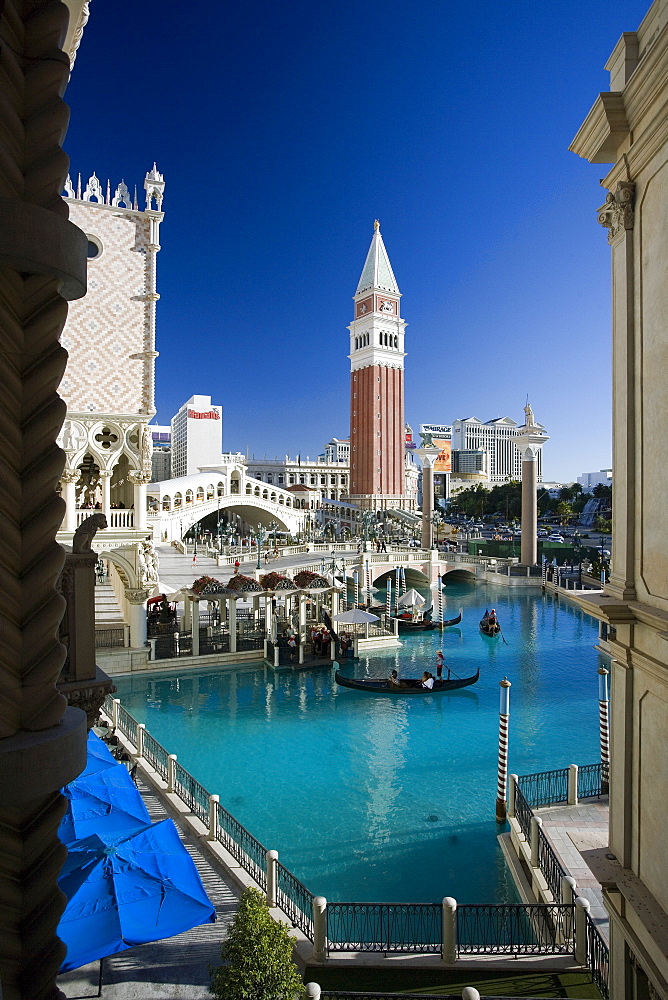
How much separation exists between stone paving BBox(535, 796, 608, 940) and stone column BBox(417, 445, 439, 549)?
3353 cm

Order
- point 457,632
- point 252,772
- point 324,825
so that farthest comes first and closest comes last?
point 457,632
point 252,772
point 324,825

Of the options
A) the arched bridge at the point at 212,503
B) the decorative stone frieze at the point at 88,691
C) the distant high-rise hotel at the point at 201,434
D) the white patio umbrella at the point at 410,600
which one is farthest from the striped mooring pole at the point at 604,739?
the distant high-rise hotel at the point at 201,434

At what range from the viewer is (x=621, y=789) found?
16.2 feet

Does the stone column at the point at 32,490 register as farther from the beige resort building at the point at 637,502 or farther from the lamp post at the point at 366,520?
the lamp post at the point at 366,520

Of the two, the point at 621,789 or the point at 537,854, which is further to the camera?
the point at 537,854

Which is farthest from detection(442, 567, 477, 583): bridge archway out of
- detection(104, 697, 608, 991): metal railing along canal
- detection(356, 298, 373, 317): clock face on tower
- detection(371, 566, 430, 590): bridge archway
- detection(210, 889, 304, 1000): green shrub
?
detection(210, 889, 304, 1000): green shrub

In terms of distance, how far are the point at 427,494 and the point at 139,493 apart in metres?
31.7

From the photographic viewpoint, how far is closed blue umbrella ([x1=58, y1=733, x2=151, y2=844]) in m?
7.08

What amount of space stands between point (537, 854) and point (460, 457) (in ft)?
455

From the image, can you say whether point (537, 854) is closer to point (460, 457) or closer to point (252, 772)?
point (252, 772)

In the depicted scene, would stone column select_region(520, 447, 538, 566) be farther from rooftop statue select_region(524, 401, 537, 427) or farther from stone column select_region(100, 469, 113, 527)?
stone column select_region(100, 469, 113, 527)

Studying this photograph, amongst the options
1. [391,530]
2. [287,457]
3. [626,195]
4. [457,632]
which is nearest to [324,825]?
[626,195]

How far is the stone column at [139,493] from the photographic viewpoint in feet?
55.7

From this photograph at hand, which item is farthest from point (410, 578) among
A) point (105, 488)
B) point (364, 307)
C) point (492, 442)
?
point (492, 442)
